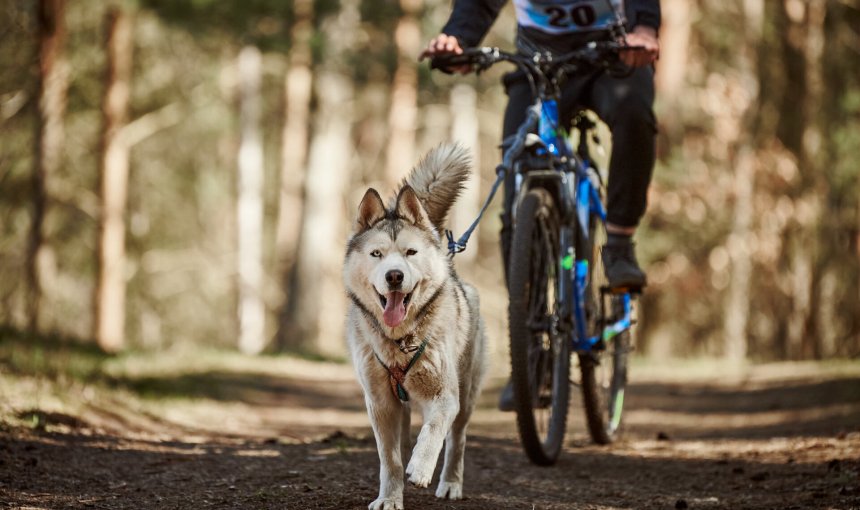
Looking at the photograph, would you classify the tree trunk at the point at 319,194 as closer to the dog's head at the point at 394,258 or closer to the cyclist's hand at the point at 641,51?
the cyclist's hand at the point at 641,51

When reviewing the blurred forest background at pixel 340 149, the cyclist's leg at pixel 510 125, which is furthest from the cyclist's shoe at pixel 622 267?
the blurred forest background at pixel 340 149

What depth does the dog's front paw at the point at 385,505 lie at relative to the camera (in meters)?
4.31

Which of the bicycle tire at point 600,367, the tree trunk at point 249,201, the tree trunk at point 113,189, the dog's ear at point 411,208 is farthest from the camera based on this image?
the tree trunk at point 249,201

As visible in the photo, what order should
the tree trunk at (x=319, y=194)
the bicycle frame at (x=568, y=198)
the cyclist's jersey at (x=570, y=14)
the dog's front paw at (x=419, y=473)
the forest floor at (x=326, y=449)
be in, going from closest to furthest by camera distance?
1. the dog's front paw at (x=419, y=473)
2. the forest floor at (x=326, y=449)
3. the bicycle frame at (x=568, y=198)
4. the cyclist's jersey at (x=570, y=14)
5. the tree trunk at (x=319, y=194)

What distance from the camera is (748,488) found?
5344mm

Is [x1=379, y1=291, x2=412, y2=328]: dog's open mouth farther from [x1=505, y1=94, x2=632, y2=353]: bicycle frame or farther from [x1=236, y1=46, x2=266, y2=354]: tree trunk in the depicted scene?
[x1=236, y1=46, x2=266, y2=354]: tree trunk

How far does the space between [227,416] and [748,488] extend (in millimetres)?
5538

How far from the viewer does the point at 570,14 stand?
5934 mm

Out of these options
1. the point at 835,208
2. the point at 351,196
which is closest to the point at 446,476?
the point at 835,208

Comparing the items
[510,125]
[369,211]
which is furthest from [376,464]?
[510,125]

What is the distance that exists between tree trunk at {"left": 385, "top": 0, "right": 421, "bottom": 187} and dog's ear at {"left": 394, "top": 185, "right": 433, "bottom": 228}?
16867 millimetres

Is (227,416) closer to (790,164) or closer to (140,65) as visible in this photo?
(140,65)

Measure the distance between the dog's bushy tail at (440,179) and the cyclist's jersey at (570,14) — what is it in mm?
1304

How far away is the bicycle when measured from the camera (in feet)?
17.3
